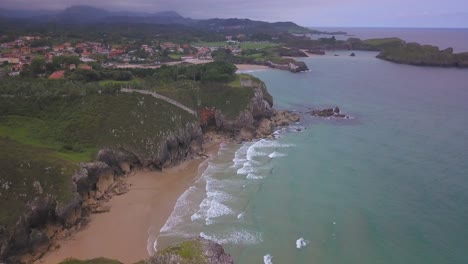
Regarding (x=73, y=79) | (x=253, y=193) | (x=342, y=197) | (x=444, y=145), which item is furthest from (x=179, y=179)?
(x=444, y=145)

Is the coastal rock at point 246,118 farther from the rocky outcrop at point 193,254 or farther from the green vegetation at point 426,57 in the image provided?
the green vegetation at point 426,57

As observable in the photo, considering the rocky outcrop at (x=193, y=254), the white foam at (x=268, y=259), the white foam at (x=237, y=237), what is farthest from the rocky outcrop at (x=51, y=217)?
the white foam at (x=268, y=259)

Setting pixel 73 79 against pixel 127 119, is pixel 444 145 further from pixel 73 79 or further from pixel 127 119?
pixel 73 79

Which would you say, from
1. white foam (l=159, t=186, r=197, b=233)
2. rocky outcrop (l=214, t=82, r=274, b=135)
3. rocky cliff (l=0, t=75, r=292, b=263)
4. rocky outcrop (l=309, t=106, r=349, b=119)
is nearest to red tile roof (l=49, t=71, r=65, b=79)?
rocky cliff (l=0, t=75, r=292, b=263)

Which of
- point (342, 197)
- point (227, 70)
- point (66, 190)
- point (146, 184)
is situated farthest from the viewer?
point (227, 70)

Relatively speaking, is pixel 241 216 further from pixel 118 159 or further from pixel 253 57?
pixel 253 57

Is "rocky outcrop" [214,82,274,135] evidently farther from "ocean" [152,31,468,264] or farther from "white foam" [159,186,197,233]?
"white foam" [159,186,197,233]

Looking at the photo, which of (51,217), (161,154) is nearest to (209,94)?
(161,154)
